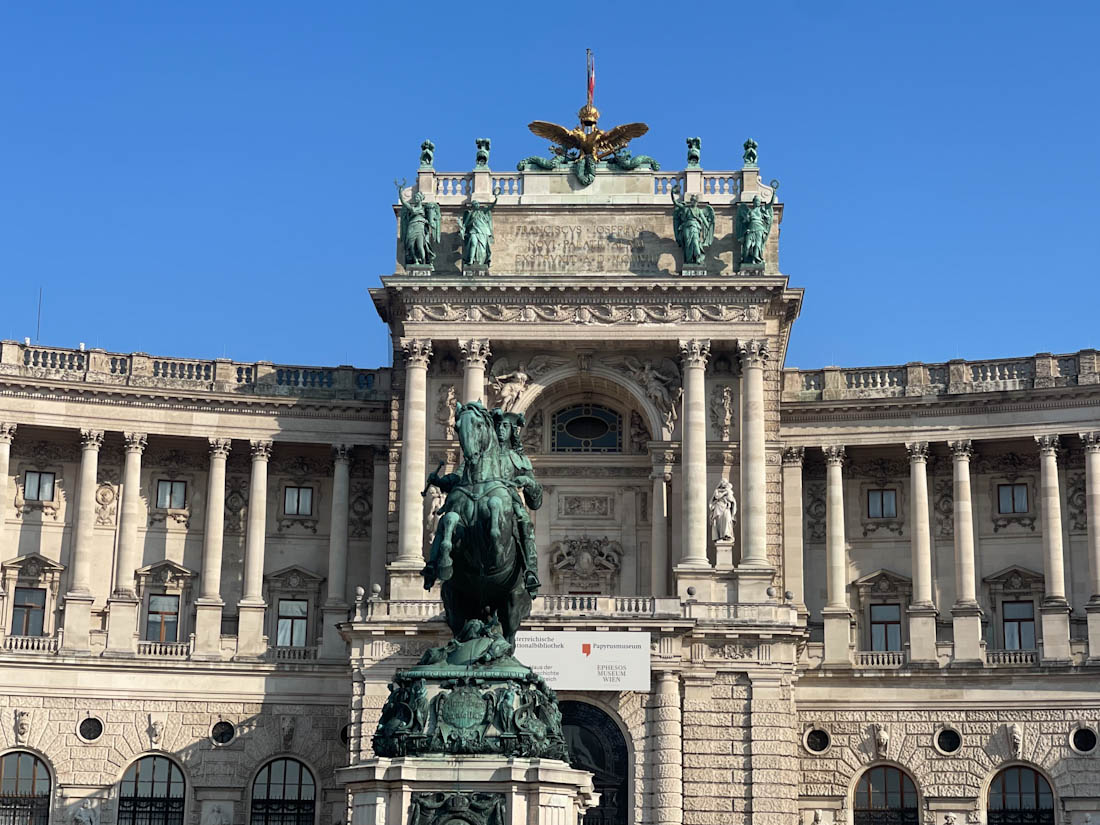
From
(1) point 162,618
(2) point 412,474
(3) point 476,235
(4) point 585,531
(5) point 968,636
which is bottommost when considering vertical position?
(5) point 968,636

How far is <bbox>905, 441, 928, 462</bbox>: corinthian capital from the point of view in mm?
59812

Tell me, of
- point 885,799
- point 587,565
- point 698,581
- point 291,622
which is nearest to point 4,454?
point 291,622

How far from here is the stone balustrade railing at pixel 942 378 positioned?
58.9m

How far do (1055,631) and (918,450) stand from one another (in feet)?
23.5

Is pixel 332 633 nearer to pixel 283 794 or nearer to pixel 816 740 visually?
pixel 283 794

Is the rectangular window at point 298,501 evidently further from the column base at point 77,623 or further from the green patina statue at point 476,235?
the green patina statue at point 476,235

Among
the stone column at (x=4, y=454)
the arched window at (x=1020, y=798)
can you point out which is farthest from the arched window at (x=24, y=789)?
the arched window at (x=1020, y=798)

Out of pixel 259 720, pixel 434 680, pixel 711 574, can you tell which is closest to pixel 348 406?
pixel 259 720

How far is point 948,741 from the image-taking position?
5709 cm

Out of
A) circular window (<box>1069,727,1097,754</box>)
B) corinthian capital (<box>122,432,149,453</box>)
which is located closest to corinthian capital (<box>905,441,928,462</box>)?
circular window (<box>1069,727,1097,754</box>)

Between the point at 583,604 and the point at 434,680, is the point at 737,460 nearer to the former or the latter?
the point at 583,604

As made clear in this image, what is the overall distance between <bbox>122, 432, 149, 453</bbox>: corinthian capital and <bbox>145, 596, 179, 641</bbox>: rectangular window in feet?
16.1

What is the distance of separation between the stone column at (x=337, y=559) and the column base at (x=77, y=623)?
24.2 feet

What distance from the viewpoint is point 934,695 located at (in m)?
57.2
